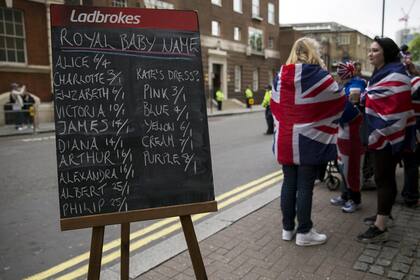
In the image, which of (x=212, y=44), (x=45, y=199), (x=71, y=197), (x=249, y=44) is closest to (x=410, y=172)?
(x=71, y=197)

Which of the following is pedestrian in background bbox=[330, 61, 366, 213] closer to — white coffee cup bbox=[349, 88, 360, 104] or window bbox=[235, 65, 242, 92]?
white coffee cup bbox=[349, 88, 360, 104]

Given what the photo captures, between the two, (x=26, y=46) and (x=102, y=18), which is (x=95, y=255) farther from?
(x=26, y=46)

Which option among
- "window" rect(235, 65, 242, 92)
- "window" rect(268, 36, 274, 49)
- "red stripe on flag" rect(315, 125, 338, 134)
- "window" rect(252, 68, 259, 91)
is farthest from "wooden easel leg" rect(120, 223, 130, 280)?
"window" rect(268, 36, 274, 49)

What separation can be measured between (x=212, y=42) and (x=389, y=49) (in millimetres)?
30391

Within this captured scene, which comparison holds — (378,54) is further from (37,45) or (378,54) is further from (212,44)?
(212,44)

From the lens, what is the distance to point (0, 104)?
16781 mm

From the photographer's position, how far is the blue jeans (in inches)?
148

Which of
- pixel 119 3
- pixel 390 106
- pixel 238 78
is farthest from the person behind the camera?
pixel 238 78

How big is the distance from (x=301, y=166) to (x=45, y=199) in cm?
398

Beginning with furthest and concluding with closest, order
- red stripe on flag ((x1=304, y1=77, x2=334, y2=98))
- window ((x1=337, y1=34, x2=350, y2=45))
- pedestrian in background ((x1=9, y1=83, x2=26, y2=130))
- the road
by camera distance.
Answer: window ((x1=337, y1=34, x2=350, y2=45)) → pedestrian in background ((x1=9, y1=83, x2=26, y2=130)) → the road → red stripe on flag ((x1=304, y1=77, x2=334, y2=98))

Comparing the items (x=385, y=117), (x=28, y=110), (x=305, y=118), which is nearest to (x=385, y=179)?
(x=385, y=117)

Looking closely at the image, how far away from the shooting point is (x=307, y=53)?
366 centimetres

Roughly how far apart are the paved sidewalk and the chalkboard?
0.96 meters

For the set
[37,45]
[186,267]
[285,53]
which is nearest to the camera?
[186,267]
